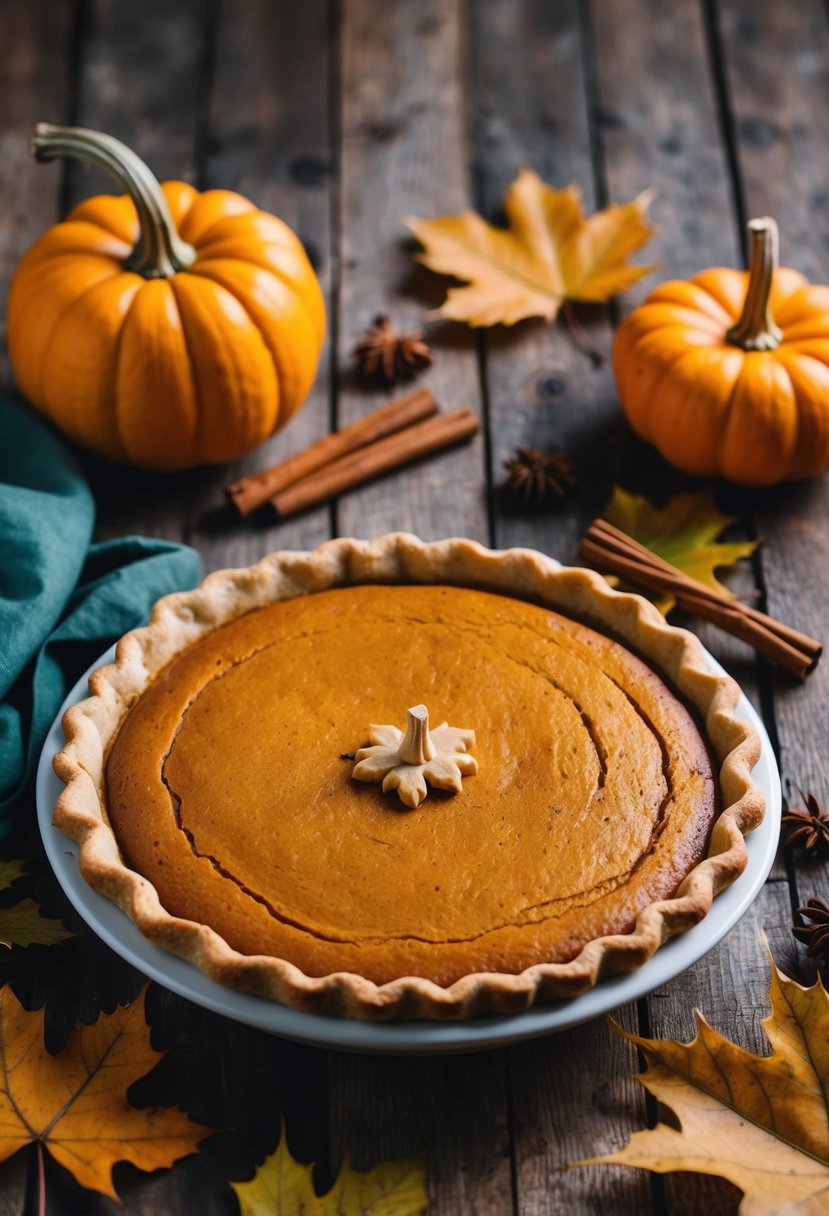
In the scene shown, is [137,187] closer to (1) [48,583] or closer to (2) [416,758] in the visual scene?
(1) [48,583]

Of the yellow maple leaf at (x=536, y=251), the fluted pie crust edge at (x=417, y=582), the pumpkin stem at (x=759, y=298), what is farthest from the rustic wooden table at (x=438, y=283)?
the pumpkin stem at (x=759, y=298)

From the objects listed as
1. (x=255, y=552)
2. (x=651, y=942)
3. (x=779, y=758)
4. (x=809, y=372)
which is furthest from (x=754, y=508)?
(x=651, y=942)

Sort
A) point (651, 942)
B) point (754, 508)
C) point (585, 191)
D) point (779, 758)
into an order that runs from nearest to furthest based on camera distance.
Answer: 1. point (651, 942)
2. point (779, 758)
3. point (754, 508)
4. point (585, 191)

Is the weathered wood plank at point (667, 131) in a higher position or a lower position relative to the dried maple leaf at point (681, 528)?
higher

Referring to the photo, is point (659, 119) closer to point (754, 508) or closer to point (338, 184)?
point (338, 184)

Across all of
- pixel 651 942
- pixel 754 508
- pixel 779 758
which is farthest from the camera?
pixel 754 508

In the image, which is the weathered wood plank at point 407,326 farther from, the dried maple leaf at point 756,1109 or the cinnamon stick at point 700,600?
the cinnamon stick at point 700,600

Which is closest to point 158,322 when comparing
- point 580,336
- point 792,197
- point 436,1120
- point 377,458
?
point 377,458
